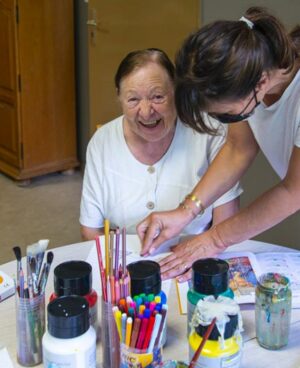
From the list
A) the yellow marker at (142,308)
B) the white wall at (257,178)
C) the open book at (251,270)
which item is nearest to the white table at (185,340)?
the open book at (251,270)

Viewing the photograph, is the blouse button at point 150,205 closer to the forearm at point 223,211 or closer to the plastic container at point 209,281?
the forearm at point 223,211

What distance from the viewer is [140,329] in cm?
100

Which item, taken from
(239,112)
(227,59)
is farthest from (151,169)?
(227,59)

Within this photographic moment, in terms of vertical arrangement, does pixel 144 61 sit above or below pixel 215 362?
above

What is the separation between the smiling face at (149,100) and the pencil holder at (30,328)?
75 centimetres

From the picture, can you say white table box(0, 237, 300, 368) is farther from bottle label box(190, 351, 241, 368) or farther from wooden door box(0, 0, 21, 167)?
wooden door box(0, 0, 21, 167)

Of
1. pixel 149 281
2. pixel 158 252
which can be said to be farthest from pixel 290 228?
pixel 149 281

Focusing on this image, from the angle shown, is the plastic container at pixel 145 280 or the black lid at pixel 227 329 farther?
the plastic container at pixel 145 280

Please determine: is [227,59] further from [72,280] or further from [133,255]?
[133,255]

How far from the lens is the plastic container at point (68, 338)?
986 mm

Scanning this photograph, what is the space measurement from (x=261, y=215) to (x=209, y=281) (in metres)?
0.40

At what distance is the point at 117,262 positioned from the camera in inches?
44.0

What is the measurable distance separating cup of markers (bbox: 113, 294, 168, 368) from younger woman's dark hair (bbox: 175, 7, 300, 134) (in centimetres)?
41

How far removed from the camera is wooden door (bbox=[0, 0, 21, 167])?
12.1 ft
